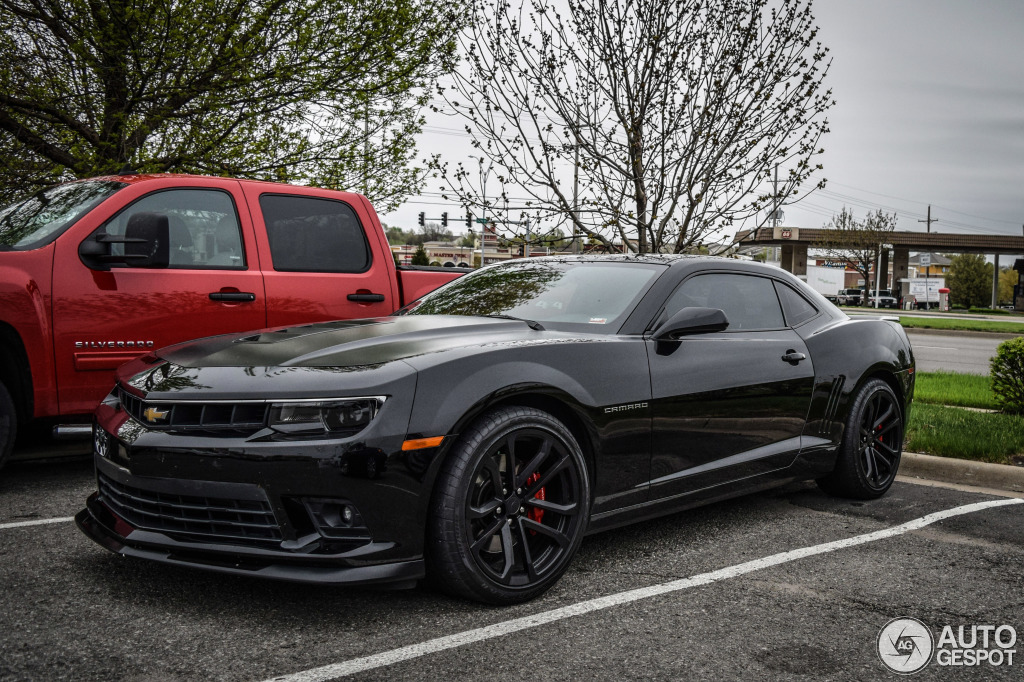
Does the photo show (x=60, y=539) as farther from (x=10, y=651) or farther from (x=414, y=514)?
(x=414, y=514)

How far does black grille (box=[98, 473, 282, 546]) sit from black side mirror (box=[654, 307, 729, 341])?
1942 millimetres

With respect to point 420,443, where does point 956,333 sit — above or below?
below

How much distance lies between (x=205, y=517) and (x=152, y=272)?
102 inches

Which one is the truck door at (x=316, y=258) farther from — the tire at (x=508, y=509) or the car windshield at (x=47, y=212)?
the tire at (x=508, y=509)

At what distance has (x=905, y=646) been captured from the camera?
10.6 ft

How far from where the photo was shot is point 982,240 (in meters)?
60.4

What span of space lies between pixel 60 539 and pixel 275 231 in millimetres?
2472

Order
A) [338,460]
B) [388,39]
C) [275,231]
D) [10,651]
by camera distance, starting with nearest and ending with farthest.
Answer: [10,651], [338,460], [275,231], [388,39]

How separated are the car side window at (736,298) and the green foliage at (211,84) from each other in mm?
5688

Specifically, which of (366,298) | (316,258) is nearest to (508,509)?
(366,298)

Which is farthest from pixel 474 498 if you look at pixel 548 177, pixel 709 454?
pixel 548 177

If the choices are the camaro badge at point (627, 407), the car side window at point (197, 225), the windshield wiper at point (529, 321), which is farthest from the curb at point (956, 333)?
the camaro badge at point (627, 407)

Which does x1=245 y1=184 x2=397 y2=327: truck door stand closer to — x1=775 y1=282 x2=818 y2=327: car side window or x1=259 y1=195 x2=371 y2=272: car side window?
x1=259 y1=195 x2=371 y2=272: car side window

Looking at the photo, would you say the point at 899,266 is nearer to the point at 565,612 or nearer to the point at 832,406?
the point at 832,406
